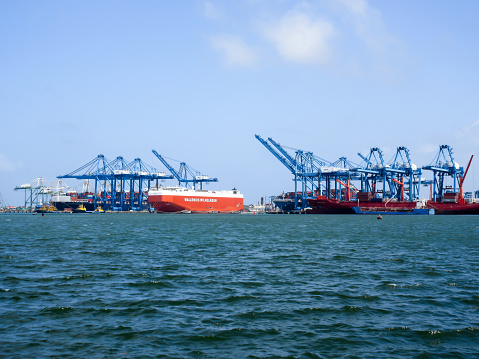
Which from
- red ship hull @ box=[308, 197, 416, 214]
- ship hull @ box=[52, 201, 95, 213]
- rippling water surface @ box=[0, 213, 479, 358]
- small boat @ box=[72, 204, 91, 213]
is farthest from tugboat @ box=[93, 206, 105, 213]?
rippling water surface @ box=[0, 213, 479, 358]

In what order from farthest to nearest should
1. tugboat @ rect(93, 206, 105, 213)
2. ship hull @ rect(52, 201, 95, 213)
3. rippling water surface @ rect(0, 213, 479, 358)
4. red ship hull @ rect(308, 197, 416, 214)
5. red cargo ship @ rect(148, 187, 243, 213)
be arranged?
1. ship hull @ rect(52, 201, 95, 213)
2. tugboat @ rect(93, 206, 105, 213)
3. red cargo ship @ rect(148, 187, 243, 213)
4. red ship hull @ rect(308, 197, 416, 214)
5. rippling water surface @ rect(0, 213, 479, 358)

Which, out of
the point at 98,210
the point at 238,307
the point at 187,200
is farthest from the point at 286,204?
the point at 238,307

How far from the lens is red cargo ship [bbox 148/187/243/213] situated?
131 meters

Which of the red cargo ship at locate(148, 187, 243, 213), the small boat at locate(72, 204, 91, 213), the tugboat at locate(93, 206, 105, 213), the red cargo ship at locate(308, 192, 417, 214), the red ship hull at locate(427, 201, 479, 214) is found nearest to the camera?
the red ship hull at locate(427, 201, 479, 214)

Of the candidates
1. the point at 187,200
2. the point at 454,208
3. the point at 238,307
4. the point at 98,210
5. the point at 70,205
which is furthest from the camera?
the point at 70,205

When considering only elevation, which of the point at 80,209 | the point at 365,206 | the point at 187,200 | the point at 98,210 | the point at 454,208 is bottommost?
the point at 98,210

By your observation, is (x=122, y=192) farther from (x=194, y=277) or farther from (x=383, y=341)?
(x=383, y=341)

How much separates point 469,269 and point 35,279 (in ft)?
61.9

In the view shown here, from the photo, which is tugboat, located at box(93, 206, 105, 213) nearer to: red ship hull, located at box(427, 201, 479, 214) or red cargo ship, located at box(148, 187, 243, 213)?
red cargo ship, located at box(148, 187, 243, 213)

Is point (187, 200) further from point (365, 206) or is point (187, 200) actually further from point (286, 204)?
point (365, 206)

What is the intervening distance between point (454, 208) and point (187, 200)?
72456 millimetres

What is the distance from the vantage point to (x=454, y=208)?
11512cm

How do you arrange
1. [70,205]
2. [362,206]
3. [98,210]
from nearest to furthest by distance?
[362,206]
[98,210]
[70,205]

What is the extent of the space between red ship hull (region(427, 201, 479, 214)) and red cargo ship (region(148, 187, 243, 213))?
201 feet
